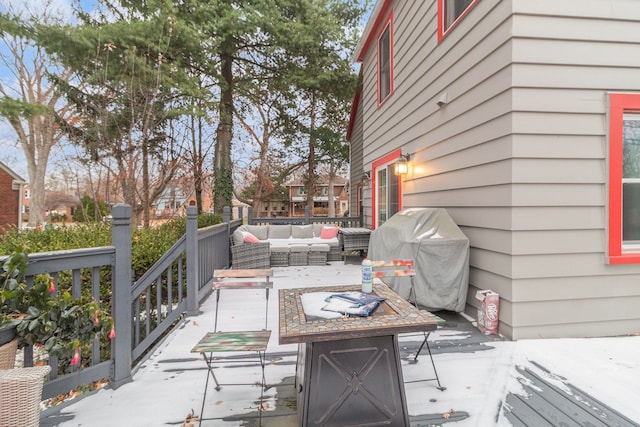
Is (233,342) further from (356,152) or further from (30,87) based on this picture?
→ (356,152)

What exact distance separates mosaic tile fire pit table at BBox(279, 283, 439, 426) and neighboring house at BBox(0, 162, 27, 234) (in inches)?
746

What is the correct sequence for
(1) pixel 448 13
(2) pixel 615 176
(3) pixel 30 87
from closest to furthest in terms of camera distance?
(2) pixel 615 176
(1) pixel 448 13
(3) pixel 30 87

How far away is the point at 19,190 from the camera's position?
15.2 meters

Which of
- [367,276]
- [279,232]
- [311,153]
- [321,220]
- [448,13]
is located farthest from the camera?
[311,153]

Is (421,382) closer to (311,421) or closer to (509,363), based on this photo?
(509,363)

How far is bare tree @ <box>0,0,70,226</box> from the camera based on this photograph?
6578 mm

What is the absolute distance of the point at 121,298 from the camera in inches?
88.1

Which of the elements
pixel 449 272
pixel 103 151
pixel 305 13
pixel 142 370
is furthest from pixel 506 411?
pixel 305 13

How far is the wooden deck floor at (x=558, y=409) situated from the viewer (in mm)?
1804

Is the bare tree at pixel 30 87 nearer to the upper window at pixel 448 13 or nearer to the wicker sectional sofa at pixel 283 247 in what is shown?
the wicker sectional sofa at pixel 283 247

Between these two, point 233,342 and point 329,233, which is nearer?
point 233,342

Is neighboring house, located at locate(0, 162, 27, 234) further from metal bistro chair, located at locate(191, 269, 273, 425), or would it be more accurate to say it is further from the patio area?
metal bistro chair, located at locate(191, 269, 273, 425)

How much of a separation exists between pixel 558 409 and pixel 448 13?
4.23 m

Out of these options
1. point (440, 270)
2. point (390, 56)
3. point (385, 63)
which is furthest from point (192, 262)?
point (385, 63)
